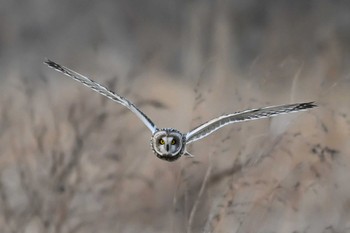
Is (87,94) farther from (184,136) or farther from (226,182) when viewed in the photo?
(184,136)

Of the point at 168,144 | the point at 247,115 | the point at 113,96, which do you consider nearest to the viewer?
the point at 247,115

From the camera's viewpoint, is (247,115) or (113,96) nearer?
(247,115)

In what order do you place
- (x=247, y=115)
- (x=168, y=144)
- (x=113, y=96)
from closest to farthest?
(x=247, y=115) < (x=168, y=144) < (x=113, y=96)

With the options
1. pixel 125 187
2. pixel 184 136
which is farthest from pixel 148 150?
pixel 184 136

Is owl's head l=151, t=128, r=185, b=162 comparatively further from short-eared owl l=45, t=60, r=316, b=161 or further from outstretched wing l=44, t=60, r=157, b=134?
outstretched wing l=44, t=60, r=157, b=134

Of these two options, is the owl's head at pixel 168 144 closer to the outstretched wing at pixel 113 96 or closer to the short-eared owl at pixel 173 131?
the short-eared owl at pixel 173 131

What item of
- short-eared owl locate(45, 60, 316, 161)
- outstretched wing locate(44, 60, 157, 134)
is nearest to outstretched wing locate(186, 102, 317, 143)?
short-eared owl locate(45, 60, 316, 161)

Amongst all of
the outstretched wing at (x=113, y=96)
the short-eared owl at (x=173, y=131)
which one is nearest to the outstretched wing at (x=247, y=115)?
the short-eared owl at (x=173, y=131)

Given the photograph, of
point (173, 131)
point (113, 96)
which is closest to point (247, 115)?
point (173, 131)

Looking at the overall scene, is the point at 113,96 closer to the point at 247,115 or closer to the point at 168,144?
the point at 168,144
